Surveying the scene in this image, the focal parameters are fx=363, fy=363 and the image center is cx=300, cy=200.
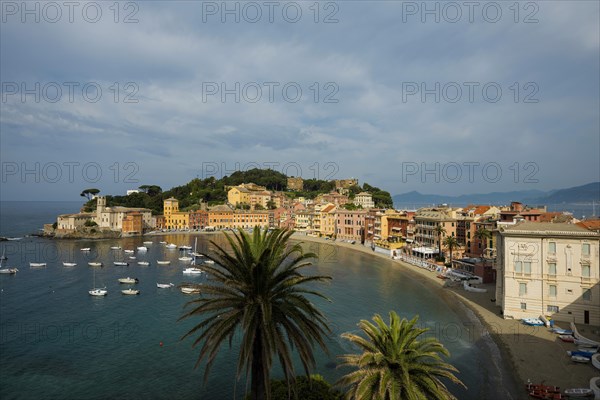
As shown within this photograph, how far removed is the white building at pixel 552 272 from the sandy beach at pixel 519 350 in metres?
1.44

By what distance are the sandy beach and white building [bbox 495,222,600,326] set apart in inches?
56.8

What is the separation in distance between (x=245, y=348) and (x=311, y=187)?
187126 mm

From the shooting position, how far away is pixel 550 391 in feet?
70.6

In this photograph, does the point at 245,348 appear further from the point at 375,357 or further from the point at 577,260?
the point at 577,260

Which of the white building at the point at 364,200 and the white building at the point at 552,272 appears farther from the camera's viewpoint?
the white building at the point at 364,200

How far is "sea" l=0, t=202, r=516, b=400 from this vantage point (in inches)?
928

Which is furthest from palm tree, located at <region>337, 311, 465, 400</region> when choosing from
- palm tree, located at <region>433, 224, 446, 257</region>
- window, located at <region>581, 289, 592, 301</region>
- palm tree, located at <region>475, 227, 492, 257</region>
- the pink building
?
the pink building

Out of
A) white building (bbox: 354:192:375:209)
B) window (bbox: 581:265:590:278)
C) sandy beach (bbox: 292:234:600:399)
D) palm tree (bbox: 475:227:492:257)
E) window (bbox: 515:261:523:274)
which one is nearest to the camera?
Result: sandy beach (bbox: 292:234:600:399)

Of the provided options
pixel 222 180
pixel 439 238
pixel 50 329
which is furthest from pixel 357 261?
pixel 222 180

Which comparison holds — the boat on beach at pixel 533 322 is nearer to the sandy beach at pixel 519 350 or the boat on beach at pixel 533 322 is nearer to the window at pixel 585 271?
the sandy beach at pixel 519 350

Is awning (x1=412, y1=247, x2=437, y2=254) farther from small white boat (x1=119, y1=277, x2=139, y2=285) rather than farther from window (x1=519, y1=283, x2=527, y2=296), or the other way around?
small white boat (x1=119, y1=277, x2=139, y2=285)

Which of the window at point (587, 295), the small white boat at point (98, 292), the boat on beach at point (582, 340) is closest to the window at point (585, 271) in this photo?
the window at point (587, 295)

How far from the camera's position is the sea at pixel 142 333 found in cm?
2358

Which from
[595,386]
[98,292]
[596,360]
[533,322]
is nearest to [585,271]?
[533,322]
